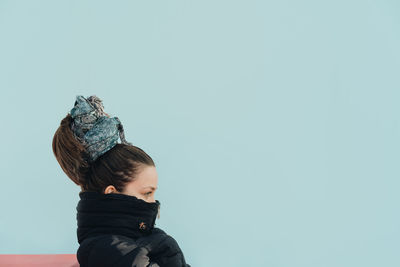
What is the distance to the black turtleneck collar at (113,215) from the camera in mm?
2088

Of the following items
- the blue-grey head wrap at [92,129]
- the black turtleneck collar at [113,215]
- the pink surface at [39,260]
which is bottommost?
the pink surface at [39,260]

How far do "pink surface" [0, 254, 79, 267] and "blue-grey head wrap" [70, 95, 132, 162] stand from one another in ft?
2.11

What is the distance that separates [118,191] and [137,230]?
174 millimetres

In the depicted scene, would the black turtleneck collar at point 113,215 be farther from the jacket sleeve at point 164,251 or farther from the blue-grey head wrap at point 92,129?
the blue-grey head wrap at point 92,129

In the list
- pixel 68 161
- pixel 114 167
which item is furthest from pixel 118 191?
pixel 68 161

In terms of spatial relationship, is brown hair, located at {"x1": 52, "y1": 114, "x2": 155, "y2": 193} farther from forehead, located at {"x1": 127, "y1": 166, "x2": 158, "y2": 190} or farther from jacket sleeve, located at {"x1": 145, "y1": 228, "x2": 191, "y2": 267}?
jacket sleeve, located at {"x1": 145, "y1": 228, "x2": 191, "y2": 267}

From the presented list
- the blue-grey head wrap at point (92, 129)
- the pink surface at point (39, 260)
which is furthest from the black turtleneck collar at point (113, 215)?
the pink surface at point (39, 260)

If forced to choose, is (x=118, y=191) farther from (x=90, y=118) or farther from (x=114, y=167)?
(x=90, y=118)

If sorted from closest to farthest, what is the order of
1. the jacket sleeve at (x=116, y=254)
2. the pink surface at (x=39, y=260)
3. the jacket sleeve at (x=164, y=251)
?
the jacket sleeve at (x=116, y=254), the jacket sleeve at (x=164, y=251), the pink surface at (x=39, y=260)

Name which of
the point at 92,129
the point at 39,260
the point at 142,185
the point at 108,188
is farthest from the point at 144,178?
the point at 39,260

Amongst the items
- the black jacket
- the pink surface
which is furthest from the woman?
the pink surface

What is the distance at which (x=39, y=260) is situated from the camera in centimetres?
257

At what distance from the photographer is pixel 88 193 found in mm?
2139

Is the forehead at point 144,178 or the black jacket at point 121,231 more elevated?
the forehead at point 144,178
